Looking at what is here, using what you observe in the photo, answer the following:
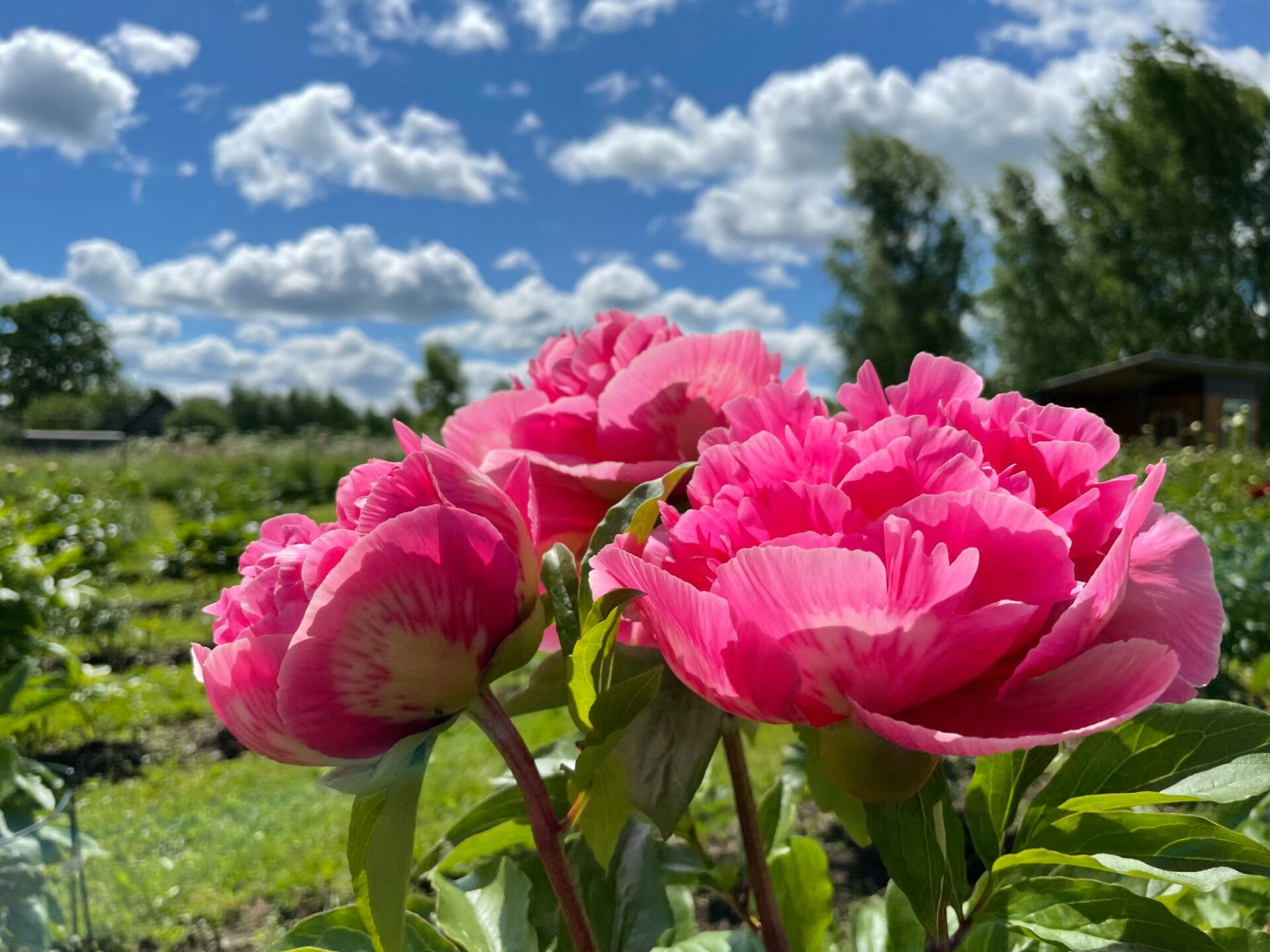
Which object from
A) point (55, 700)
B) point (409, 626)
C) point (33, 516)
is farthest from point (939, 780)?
point (33, 516)

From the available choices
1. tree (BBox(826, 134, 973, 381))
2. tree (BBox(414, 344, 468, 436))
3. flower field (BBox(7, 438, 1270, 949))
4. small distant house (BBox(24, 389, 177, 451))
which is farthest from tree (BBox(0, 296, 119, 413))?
flower field (BBox(7, 438, 1270, 949))

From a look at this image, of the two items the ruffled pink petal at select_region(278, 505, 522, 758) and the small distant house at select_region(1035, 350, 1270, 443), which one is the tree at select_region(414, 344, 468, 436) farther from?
the ruffled pink petal at select_region(278, 505, 522, 758)

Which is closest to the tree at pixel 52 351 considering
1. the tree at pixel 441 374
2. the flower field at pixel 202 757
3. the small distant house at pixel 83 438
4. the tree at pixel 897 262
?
the small distant house at pixel 83 438

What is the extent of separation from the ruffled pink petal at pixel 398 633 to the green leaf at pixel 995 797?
272 mm

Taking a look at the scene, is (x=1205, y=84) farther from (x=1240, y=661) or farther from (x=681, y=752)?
(x=681, y=752)

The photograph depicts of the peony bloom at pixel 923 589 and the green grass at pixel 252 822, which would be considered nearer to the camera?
the peony bloom at pixel 923 589

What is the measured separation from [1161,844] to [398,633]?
317 mm

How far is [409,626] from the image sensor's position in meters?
0.36

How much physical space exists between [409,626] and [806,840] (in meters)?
0.42

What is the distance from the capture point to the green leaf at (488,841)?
0.55 metres

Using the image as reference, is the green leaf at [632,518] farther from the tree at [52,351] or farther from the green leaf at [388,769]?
the tree at [52,351]

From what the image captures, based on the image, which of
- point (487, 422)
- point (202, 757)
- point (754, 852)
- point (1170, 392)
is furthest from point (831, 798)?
point (1170, 392)

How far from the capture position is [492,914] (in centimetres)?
52

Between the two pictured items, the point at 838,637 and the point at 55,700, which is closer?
the point at 838,637
